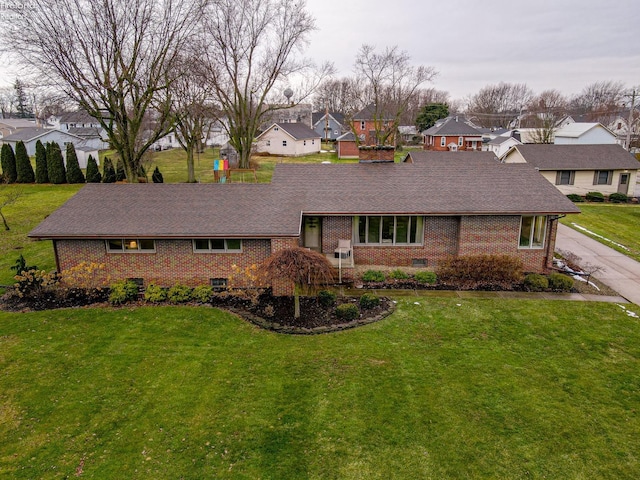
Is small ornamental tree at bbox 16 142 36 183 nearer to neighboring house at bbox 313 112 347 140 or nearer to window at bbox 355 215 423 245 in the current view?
window at bbox 355 215 423 245

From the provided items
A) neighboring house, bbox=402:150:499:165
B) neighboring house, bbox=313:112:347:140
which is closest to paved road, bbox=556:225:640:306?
neighboring house, bbox=402:150:499:165

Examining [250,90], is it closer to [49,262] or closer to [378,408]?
[49,262]

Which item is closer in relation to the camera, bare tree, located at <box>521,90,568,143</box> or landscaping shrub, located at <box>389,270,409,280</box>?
landscaping shrub, located at <box>389,270,409,280</box>

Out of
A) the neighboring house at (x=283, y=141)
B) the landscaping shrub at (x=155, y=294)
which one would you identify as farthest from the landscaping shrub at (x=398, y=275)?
the neighboring house at (x=283, y=141)

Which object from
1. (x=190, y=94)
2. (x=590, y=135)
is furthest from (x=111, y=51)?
(x=590, y=135)

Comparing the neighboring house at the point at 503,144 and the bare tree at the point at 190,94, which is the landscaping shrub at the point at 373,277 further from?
the neighboring house at the point at 503,144

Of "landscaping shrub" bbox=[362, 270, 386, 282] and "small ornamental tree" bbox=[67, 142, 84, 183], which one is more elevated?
"small ornamental tree" bbox=[67, 142, 84, 183]
